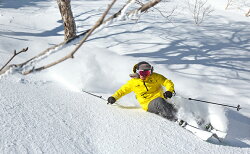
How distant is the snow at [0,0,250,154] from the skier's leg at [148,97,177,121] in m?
0.16

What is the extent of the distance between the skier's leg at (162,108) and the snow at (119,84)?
16 centimetres

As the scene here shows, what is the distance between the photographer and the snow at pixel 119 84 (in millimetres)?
2695

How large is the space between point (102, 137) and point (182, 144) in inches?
35.5

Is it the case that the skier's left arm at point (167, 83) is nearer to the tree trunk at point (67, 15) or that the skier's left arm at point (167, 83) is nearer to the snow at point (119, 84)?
the snow at point (119, 84)

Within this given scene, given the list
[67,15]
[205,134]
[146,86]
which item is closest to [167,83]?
[146,86]

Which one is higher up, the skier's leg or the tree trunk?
the tree trunk

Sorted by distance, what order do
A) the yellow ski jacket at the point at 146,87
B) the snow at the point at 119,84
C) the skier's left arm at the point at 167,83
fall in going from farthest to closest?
the yellow ski jacket at the point at 146,87 → the skier's left arm at the point at 167,83 → the snow at the point at 119,84

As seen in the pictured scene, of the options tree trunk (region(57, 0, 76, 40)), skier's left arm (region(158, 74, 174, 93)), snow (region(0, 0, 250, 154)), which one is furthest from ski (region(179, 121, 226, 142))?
tree trunk (region(57, 0, 76, 40))

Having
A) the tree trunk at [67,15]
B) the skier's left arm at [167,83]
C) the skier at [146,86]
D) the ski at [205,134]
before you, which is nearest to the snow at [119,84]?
the ski at [205,134]

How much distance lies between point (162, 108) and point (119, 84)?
1.54 meters

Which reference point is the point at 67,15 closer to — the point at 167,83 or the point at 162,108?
the point at 167,83

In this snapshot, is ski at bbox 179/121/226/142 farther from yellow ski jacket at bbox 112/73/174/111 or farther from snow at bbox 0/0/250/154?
yellow ski jacket at bbox 112/73/174/111

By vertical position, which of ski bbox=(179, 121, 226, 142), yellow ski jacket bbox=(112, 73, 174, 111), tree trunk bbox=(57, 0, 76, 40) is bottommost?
ski bbox=(179, 121, 226, 142)

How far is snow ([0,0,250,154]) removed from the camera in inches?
106
